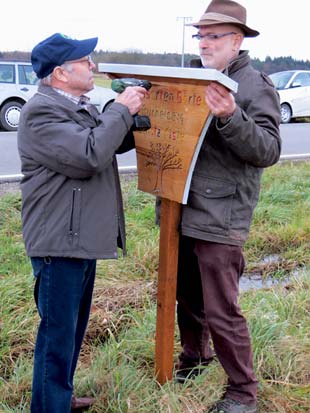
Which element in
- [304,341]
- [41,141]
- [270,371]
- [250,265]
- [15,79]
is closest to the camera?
[41,141]

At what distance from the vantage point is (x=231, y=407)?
2830mm

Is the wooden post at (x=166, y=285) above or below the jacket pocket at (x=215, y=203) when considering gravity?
below

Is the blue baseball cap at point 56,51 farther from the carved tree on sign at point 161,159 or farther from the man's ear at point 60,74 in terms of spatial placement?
the carved tree on sign at point 161,159

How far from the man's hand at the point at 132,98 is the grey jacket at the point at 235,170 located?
326 mm

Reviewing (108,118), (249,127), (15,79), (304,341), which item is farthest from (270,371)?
(15,79)

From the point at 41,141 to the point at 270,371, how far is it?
5.75ft

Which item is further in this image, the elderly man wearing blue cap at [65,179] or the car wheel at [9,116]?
the car wheel at [9,116]

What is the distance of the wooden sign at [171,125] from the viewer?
243 cm

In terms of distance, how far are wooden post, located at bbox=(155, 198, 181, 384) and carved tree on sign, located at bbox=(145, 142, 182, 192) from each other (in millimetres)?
116

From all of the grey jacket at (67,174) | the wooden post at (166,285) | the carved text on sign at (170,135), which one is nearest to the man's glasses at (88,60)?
the grey jacket at (67,174)

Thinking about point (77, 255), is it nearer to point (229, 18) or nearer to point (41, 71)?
point (41, 71)

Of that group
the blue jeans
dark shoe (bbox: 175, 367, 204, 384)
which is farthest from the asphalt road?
the blue jeans

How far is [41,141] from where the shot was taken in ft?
7.57

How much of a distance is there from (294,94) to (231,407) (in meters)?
15.3
